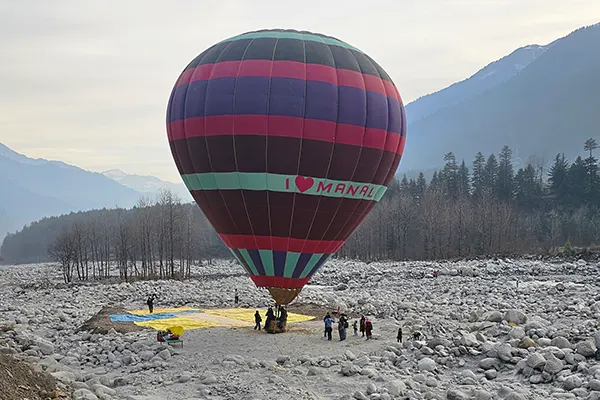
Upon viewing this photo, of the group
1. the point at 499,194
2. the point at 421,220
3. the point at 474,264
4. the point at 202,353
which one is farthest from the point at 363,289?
the point at 499,194

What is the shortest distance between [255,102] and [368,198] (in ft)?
14.8

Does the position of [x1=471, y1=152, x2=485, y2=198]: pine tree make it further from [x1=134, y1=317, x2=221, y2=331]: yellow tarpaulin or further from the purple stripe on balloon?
the purple stripe on balloon

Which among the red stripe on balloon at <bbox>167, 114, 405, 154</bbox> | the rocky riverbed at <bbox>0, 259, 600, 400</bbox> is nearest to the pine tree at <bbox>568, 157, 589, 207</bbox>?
the rocky riverbed at <bbox>0, 259, 600, 400</bbox>

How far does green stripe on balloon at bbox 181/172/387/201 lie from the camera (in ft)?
52.9

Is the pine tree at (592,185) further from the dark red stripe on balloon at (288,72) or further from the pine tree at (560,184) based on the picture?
the dark red stripe on balloon at (288,72)

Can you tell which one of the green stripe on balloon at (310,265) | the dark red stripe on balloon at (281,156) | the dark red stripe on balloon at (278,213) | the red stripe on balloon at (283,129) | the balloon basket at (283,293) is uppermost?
the red stripe on balloon at (283,129)

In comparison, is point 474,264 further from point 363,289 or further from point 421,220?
point 421,220

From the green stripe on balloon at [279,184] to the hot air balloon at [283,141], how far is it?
3 cm

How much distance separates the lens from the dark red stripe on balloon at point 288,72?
16047 mm

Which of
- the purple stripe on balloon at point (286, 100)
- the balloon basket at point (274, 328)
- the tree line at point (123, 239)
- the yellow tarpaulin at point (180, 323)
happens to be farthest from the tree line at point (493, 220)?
the purple stripe on balloon at point (286, 100)

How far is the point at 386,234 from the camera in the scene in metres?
75.4

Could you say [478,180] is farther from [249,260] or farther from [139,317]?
[249,260]

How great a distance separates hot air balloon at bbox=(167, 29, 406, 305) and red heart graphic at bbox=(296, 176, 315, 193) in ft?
0.09

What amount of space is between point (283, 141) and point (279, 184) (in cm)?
117
